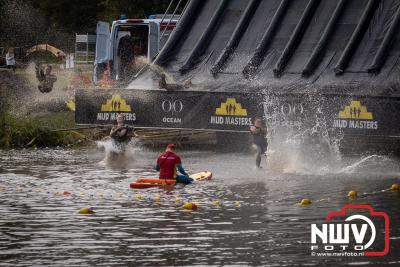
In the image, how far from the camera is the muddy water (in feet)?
57.0

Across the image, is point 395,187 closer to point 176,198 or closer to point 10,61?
point 176,198

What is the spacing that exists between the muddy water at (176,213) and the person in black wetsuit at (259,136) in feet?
1.81

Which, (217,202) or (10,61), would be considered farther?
(10,61)

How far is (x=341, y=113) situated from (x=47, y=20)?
137 ft

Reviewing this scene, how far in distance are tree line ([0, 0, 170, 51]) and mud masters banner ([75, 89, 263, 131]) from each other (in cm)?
2697

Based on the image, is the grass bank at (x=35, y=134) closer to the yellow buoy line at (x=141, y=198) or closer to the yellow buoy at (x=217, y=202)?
the yellow buoy line at (x=141, y=198)

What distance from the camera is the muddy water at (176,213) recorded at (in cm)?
1736

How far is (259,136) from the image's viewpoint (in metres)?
29.3

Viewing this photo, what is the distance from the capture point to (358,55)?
92.8ft

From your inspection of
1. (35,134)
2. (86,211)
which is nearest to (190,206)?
(86,211)

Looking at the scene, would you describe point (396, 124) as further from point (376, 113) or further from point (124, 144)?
point (124, 144)

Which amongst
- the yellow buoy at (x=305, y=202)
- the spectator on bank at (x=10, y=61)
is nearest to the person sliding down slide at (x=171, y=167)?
the yellow buoy at (x=305, y=202)

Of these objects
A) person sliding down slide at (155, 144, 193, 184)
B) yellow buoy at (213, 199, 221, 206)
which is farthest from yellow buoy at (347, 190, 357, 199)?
person sliding down slide at (155, 144, 193, 184)

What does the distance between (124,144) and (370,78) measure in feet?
25.0
